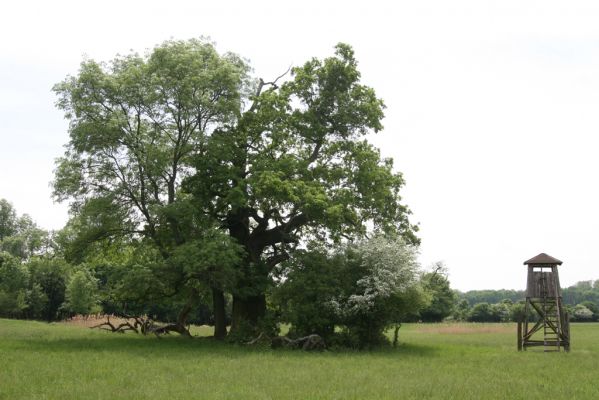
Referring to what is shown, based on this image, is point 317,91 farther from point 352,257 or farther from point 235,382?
point 235,382

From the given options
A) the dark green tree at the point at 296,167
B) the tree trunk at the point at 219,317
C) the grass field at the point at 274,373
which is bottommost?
the grass field at the point at 274,373

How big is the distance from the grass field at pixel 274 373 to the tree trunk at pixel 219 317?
22.8 ft

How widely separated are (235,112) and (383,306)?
1437 cm

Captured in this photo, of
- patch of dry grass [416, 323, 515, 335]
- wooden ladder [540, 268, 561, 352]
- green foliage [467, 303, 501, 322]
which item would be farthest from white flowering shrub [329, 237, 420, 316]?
green foliage [467, 303, 501, 322]

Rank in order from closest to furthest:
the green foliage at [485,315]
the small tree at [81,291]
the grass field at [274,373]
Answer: the grass field at [274,373], the small tree at [81,291], the green foliage at [485,315]

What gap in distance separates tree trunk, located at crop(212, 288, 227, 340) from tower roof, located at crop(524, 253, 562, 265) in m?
18.5

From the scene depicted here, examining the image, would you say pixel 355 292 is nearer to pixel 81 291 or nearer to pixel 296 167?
pixel 296 167

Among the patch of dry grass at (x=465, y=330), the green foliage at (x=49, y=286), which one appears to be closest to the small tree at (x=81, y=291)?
the green foliage at (x=49, y=286)

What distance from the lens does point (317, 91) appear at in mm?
35375

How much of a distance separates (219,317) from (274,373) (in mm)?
17870

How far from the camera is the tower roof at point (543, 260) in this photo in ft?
108

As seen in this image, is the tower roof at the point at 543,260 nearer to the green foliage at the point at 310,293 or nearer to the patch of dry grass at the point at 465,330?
the green foliage at the point at 310,293

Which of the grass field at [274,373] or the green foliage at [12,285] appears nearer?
the grass field at [274,373]

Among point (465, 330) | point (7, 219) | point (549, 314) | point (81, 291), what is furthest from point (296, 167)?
point (7, 219)
